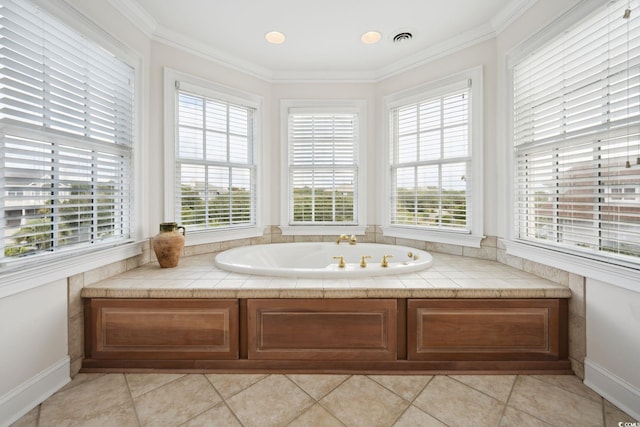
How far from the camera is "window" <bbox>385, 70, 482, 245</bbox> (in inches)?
94.1

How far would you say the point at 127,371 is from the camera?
1.63 meters

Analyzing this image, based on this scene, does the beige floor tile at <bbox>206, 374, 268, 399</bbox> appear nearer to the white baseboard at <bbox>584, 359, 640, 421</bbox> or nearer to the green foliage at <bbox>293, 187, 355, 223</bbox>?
the green foliage at <bbox>293, 187, 355, 223</bbox>

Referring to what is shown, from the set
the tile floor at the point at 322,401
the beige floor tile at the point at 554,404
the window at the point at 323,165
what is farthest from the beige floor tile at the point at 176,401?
the window at the point at 323,165

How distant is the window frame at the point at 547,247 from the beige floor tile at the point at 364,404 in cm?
126

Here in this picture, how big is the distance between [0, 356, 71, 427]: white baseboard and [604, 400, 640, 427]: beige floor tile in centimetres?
282

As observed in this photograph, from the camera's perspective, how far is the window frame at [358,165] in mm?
2941

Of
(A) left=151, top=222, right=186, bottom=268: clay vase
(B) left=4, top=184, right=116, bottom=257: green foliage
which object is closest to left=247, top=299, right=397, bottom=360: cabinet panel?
(A) left=151, top=222, right=186, bottom=268: clay vase

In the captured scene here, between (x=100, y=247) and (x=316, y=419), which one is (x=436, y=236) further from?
(x=100, y=247)

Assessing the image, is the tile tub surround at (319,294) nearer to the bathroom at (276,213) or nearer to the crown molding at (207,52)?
the bathroom at (276,213)

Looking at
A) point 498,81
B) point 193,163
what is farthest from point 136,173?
point 498,81

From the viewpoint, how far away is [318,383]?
5.03ft

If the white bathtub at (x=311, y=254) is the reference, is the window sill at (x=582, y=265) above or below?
above

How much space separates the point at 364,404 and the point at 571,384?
1201 millimetres

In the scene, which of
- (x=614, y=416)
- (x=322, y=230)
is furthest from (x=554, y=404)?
(x=322, y=230)
